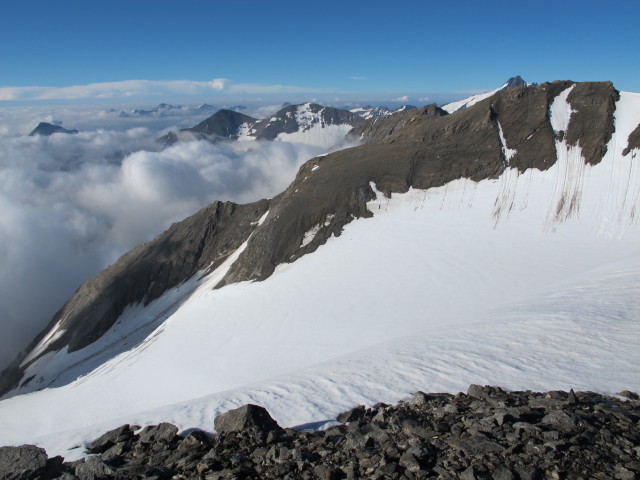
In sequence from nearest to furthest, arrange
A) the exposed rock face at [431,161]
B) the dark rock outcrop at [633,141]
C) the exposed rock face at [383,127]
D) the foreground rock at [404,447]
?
the foreground rock at [404,447] → the dark rock outcrop at [633,141] → the exposed rock face at [431,161] → the exposed rock face at [383,127]

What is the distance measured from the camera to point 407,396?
415 inches

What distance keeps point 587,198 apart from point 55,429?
42.4 m

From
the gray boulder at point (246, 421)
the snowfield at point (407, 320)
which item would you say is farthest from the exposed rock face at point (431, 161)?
the gray boulder at point (246, 421)

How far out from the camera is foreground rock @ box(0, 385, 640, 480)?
6.51m

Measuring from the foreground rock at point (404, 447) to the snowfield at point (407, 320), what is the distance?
1056mm

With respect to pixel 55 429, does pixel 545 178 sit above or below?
above

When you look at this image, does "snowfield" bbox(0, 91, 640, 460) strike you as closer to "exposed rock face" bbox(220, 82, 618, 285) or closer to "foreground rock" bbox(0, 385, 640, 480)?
"foreground rock" bbox(0, 385, 640, 480)

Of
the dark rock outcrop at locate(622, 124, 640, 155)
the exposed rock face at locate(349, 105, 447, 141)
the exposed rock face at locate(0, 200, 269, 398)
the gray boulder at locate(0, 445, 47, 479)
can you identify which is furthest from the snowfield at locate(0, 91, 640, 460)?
the exposed rock face at locate(349, 105, 447, 141)

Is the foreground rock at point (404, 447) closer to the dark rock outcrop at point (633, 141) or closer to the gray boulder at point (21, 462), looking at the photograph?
the gray boulder at point (21, 462)

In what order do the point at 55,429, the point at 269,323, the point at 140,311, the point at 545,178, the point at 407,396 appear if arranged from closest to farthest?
the point at 407,396 < the point at 55,429 < the point at 269,323 < the point at 545,178 < the point at 140,311

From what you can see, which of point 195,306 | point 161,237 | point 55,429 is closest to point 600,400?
point 55,429

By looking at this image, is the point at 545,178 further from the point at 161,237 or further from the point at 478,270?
the point at 161,237

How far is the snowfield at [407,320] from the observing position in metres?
11.7

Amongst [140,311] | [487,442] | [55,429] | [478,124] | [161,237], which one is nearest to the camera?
[487,442]
